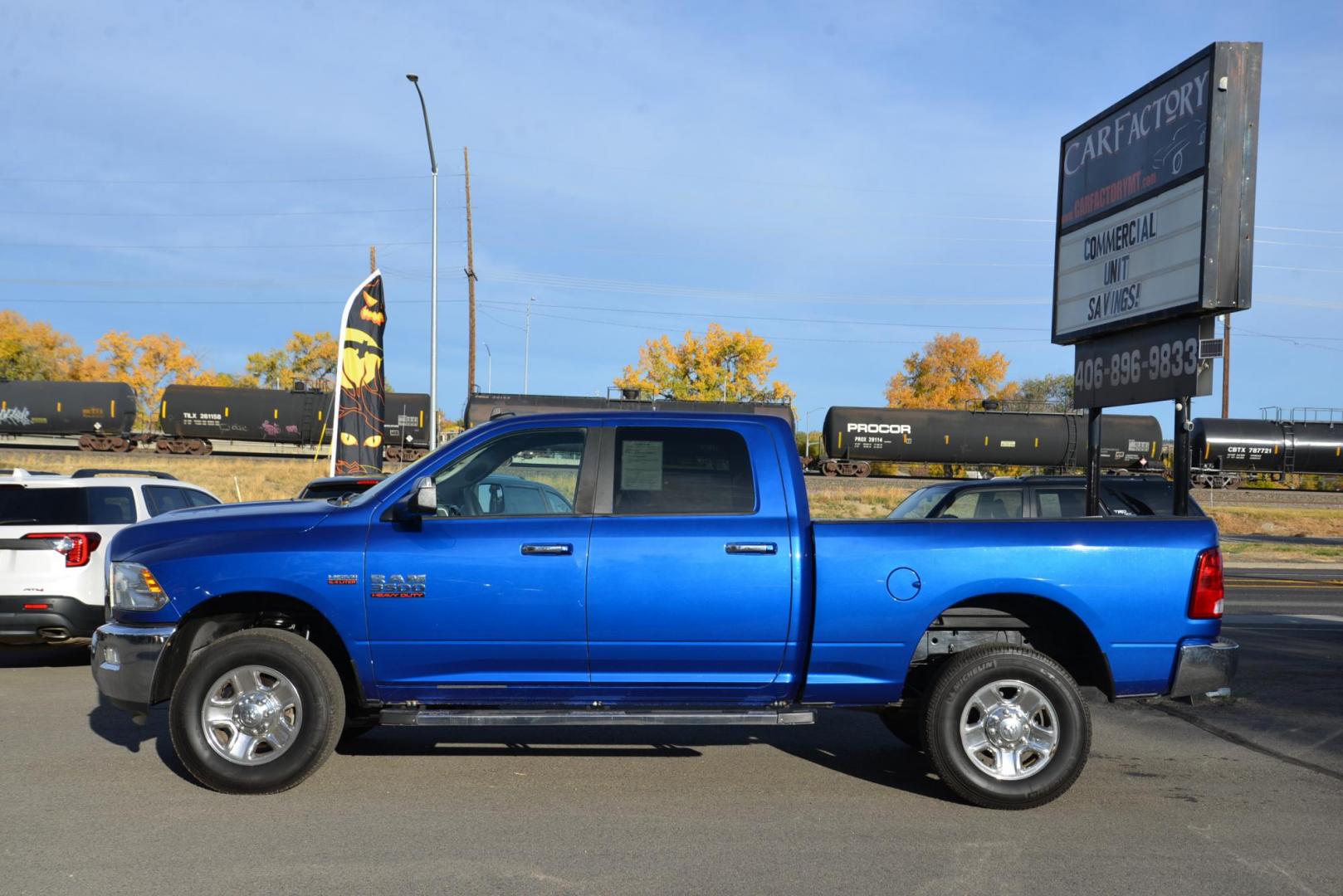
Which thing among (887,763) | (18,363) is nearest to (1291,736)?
(887,763)

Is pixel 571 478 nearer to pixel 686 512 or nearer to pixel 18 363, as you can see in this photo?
pixel 686 512

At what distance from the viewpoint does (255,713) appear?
548 centimetres

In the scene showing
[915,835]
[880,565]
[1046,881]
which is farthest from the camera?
[880,565]

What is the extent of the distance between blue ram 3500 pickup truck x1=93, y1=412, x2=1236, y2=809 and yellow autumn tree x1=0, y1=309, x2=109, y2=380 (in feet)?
314

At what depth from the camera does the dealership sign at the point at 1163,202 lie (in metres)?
10.3

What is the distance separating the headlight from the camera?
217 inches

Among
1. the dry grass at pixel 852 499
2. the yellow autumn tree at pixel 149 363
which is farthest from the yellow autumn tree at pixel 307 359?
the dry grass at pixel 852 499

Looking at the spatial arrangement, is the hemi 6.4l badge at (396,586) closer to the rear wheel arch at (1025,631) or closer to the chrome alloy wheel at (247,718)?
the chrome alloy wheel at (247,718)

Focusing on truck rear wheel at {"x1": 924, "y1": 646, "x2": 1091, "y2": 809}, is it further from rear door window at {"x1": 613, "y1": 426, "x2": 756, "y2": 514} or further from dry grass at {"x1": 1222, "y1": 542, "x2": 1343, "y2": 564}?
dry grass at {"x1": 1222, "y1": 542, "x2": 1343, "y2": 564}

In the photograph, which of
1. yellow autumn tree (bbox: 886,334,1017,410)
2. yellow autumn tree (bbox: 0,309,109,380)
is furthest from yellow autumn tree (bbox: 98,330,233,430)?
yellow autumn tree (bbox: 886,334,1017,410)

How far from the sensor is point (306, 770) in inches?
→ 215

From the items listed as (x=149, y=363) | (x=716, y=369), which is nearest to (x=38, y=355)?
(x=149, y=363)

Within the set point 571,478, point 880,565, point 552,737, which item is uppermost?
point 571,478

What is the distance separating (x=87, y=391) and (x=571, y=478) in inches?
1954
